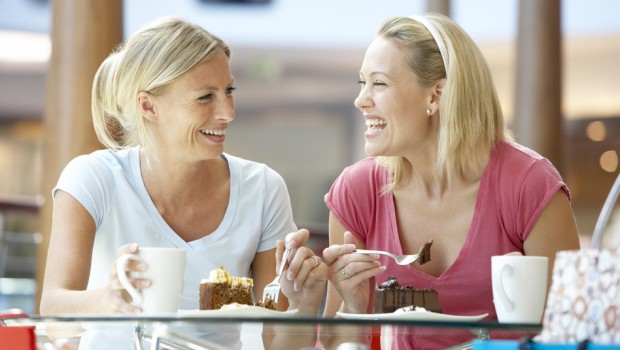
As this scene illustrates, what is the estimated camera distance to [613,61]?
35.7 ft

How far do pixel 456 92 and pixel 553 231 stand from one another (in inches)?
14.2

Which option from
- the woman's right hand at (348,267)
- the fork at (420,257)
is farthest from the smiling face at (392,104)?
the woman's right hand at (348,267)

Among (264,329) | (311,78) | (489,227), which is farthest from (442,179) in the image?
(311,78)

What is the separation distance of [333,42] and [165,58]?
9.97m

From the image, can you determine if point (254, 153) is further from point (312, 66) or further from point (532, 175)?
point (532, 175)

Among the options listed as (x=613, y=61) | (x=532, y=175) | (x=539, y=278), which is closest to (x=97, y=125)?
(x=532, y=175)

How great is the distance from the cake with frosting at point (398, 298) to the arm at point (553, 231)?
358 mm

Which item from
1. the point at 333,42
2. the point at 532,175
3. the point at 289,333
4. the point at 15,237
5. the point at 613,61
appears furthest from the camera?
the point at 333,42

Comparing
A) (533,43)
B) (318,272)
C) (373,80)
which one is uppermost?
(533,43)

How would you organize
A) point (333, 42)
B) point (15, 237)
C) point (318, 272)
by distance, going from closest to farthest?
point (318, 272), point (15, 237), point (333, 42)

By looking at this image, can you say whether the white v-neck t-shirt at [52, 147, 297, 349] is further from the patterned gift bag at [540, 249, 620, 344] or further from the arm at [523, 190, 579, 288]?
the patterned gift bag at [540, 249, 620, 344]

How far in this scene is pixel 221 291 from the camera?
1.69 metres

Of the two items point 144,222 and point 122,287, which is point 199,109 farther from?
point 122,287

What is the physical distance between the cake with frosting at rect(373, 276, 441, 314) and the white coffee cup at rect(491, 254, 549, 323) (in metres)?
0.26
